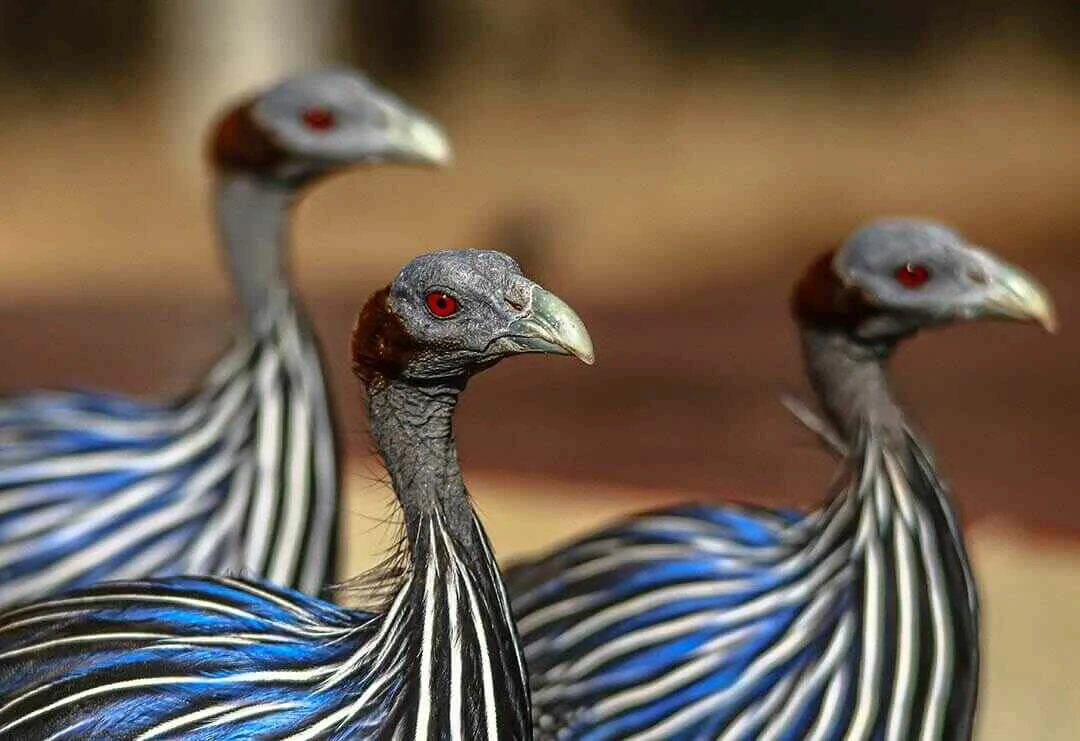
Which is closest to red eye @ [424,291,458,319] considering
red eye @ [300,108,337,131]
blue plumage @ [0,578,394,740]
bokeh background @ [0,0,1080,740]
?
blue plumage @ [0,578,394,740]

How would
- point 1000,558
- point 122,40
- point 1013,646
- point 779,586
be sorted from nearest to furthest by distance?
point 779,586 → point 1013,646 → point 1000,558 → point 122,40

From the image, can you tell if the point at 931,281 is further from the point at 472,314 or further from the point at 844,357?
the point at 472,314

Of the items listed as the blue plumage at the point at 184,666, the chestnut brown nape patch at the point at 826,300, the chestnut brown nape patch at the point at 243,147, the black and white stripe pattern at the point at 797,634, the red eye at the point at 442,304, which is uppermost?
the chestnut brown nape patch at the point at 243,147

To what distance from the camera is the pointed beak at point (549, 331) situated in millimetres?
1295

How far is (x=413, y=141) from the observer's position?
2010 millimetres

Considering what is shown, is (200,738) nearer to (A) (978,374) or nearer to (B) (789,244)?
(A) (978,374)

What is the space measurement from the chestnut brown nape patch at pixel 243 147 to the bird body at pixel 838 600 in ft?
2.22

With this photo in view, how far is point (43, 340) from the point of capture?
4.48 meters

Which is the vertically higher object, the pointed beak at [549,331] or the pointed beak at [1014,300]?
the pointed beak at [1014,300]

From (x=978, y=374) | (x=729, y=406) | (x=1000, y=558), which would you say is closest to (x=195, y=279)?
(x=729, y=406)

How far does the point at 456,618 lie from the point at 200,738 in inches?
8.8

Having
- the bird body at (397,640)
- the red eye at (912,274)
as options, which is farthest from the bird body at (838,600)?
the bird body at (397,640)

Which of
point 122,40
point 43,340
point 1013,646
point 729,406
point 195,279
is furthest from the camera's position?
point 122,40

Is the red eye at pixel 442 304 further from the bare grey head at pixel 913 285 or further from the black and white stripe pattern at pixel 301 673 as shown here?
the bare grey head at pixel 913 285
